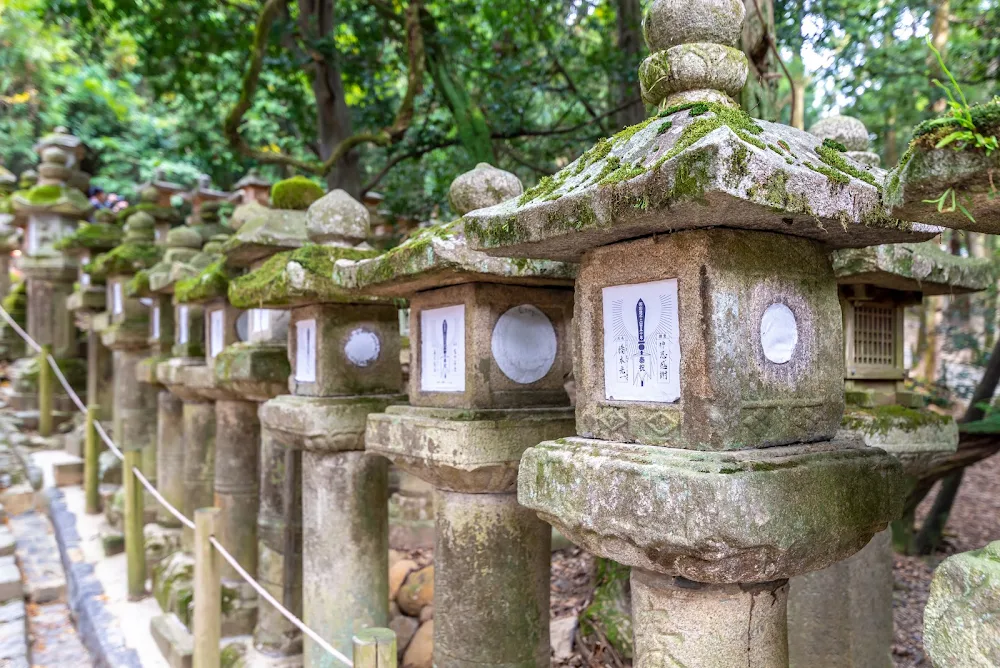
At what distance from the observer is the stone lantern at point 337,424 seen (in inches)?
161

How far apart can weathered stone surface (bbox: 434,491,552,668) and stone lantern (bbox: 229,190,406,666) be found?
961 mm

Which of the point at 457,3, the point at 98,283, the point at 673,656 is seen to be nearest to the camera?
the point at 673,656

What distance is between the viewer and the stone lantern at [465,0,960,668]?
Result: 202 centimetres

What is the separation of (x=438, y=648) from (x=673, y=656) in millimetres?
1448

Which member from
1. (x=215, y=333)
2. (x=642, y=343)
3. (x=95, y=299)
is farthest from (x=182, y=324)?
(x=642, y=343)

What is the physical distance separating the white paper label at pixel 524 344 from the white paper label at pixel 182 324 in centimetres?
419

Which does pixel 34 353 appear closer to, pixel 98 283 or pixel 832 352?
pixel 98 283

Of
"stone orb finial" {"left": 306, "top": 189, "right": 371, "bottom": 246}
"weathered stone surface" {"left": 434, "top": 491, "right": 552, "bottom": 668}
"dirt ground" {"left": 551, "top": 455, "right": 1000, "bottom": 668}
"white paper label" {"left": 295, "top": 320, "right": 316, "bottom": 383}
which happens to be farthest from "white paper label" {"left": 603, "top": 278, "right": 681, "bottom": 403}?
"dirt ground" {"left": 551, "top": 455, "right": 1000, "bottom": 668}

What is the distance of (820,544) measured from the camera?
2.18 metres

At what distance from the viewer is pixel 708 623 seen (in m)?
2.31

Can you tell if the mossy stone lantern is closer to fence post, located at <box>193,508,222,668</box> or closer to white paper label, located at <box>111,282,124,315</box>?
fence post, located at <box>193,508,222,668</box>

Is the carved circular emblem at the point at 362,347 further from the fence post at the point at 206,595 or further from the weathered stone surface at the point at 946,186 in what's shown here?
the weathered stone surface at the point at 946,186

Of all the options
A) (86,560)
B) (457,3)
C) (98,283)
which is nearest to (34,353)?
(98,283)

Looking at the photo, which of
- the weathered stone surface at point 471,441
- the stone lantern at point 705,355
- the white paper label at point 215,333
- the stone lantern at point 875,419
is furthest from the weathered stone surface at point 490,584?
the white paper label at point 215,333
